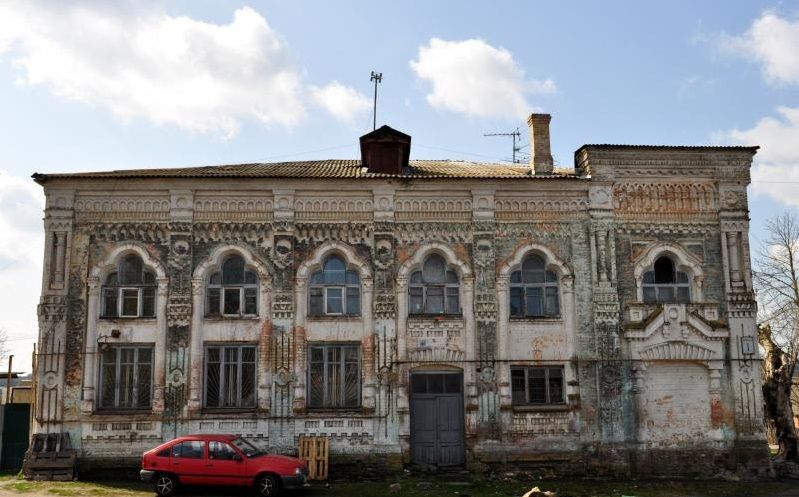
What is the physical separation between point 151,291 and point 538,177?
10.4m

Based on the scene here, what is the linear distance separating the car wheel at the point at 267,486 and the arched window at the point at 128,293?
221 inches

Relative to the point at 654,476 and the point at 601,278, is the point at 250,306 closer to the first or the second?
the point at 601,278

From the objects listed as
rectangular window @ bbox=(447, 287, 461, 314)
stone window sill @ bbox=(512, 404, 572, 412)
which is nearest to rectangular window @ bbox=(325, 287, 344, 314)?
rectangular window @ bbox=(447, 287, 461, 314)

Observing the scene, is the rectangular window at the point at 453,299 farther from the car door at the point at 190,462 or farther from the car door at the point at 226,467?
the car door at the point at 190,462

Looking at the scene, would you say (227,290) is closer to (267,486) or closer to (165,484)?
(165,484)

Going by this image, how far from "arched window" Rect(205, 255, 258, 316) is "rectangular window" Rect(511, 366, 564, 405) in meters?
6.88

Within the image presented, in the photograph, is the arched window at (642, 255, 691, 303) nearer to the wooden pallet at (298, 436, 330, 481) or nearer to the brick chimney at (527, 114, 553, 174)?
the brick chimney at (527, 114, 553, 174)

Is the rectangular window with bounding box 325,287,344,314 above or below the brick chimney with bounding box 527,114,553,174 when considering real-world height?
below

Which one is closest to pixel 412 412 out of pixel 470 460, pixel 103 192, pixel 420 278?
pixel 470 460

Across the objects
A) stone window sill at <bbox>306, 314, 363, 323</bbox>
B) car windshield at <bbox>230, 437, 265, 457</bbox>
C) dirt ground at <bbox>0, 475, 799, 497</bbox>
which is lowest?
dirt ground at <bbox>0, 475, 799, 497</bbox>

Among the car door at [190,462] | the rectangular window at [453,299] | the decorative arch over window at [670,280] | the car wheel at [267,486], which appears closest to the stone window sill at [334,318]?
the rectangular window at [453,299]

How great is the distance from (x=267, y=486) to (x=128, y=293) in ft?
21.6

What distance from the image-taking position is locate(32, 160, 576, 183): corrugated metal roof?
1873 cm

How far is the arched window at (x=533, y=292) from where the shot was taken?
1884 centimetres
